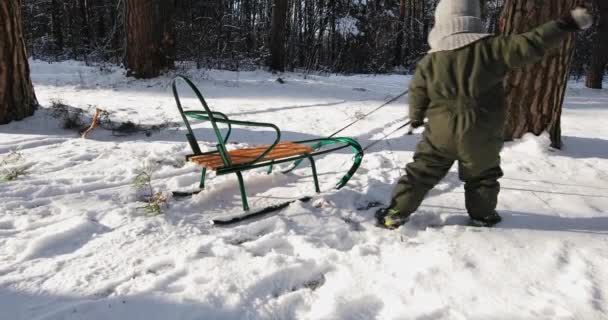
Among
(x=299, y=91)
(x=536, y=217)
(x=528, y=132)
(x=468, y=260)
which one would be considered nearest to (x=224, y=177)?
(x=468, y=260)

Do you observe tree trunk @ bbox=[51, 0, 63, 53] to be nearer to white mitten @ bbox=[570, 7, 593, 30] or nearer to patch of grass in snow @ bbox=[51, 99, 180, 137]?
patch of grass in snow @ bbox=[51, 99, 180, 137]

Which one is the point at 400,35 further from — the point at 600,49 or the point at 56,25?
the point at 56,25

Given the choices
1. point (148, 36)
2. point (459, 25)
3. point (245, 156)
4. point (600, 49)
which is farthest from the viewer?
point (600, 49)

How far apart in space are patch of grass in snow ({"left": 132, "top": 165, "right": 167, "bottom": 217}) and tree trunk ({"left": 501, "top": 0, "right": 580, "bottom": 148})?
3.21 m

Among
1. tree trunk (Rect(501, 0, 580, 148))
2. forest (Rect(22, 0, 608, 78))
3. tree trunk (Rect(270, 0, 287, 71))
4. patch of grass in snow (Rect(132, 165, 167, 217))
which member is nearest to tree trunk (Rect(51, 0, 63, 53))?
forest (Rect(22, 0, 608, 78))

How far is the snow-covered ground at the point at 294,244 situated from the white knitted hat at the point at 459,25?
3.91ft

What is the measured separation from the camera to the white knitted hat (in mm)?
2469

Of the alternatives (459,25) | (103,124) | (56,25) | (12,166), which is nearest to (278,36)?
(103,124)

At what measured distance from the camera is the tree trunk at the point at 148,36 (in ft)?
29.8

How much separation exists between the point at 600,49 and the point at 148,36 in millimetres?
12021

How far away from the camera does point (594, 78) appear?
1271 centimetres

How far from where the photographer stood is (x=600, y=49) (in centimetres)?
1235

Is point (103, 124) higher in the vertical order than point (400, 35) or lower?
lower

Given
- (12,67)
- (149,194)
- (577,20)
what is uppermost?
(577,20)
